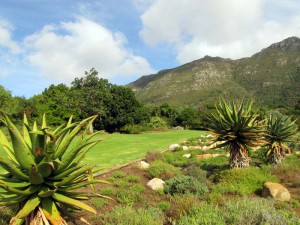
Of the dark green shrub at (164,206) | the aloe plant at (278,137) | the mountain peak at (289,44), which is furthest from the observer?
the mountain peak at (289,44)

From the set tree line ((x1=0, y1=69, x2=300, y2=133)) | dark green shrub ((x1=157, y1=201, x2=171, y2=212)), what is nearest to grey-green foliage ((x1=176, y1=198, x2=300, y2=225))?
dark green shrub ((x1=157, y1=201, x2=171, y2=212))

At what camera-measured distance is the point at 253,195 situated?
8547 millimetres

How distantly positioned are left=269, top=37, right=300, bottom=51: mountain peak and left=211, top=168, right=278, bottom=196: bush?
148272 millimetres

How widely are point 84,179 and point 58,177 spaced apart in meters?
0.52

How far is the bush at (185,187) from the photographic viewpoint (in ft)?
26.8

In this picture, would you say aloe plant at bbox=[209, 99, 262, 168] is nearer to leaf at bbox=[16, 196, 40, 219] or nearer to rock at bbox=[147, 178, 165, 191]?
rock at bbox=[147, 178, 165, 191]

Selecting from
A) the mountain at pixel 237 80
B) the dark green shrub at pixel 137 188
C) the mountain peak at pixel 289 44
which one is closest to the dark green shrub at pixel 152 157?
the dark green shrub at pixel 137 188

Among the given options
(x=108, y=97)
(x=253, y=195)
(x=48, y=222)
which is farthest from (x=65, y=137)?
(x=108, y=97)

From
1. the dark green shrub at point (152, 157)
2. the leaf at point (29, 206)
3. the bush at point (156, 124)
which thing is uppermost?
the bush at point (156, 124)

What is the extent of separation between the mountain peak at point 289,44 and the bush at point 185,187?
150286 millimetres

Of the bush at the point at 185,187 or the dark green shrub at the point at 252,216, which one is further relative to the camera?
the bush at the point at 185,187

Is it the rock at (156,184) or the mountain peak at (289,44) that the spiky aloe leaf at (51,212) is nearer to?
the rock at (156,184)

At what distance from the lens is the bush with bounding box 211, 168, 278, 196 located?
859 cm

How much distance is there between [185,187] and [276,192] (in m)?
2.54
